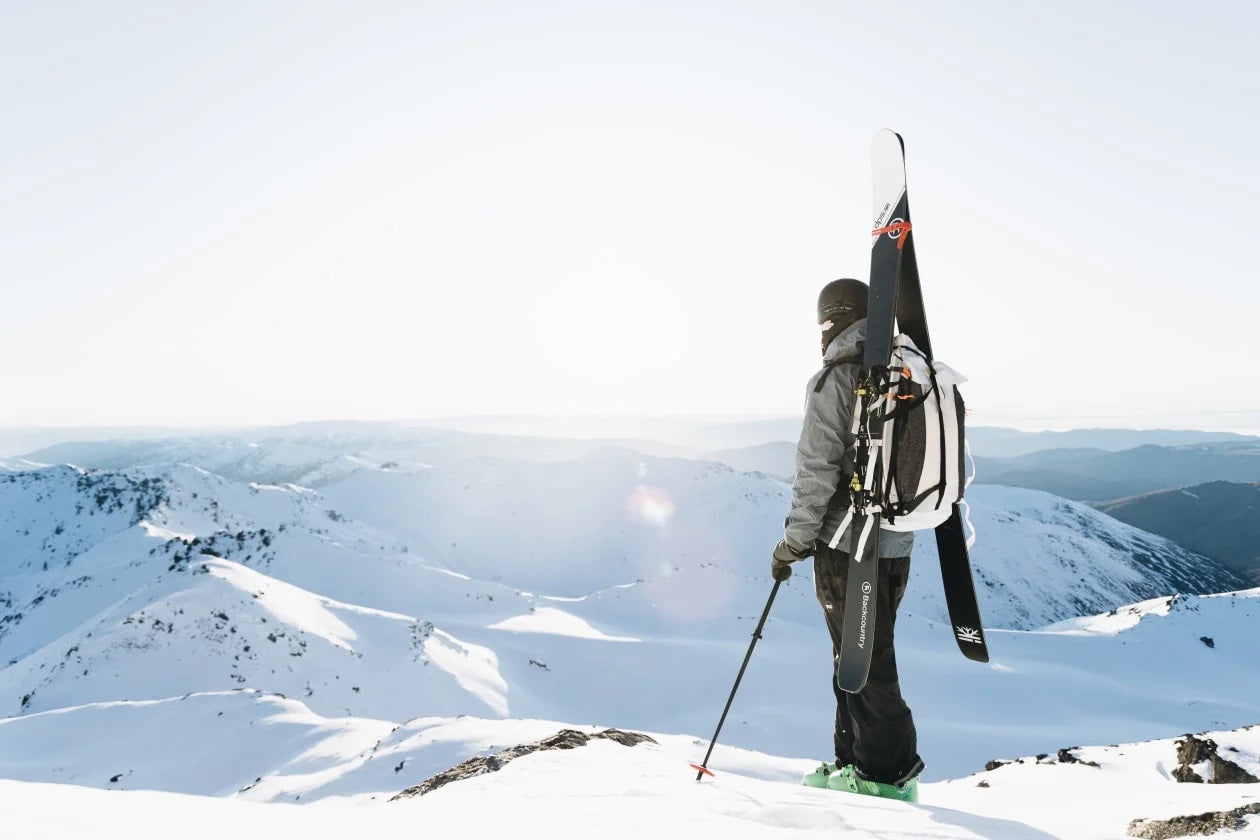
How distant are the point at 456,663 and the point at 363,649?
5.44 metres

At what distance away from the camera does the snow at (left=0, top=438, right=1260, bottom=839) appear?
367cm

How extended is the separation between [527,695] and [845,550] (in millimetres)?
28497

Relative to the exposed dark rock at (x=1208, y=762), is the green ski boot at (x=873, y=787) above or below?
above

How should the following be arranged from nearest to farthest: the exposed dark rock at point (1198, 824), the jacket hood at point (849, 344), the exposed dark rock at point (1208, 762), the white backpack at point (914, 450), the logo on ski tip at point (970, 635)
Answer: the exposed dark rock at point (1198, 824)
the white backpack at point (914, 450)
the jacket hood at point (849, 344)
the logo on ski tip at point (970, 635)
the exposed dark rock at point (1208, 762)

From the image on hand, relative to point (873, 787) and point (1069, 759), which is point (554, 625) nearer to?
point (1069, 759)

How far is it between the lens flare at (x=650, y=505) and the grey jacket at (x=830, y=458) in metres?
91.8

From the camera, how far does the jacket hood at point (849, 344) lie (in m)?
4.78

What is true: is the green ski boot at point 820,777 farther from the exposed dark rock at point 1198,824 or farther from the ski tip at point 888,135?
the ski tip at point 888,135

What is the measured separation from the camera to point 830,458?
469 centimetres

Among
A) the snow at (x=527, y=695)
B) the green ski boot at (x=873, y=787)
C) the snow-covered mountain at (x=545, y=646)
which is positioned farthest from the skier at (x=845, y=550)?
the snow-covered mountain at (x=545, y=646)

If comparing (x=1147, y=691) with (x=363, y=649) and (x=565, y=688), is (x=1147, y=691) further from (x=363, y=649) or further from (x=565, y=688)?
(x=363, y=649)

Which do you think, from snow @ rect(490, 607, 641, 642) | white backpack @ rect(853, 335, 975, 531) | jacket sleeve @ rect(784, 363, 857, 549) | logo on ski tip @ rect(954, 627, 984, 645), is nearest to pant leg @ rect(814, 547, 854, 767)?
jacket sleeve @ rect(784, 363, 857, 549)

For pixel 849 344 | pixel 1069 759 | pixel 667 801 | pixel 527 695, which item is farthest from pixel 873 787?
pixel 527 695

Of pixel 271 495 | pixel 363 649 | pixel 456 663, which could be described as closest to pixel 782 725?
pixel 456 663
